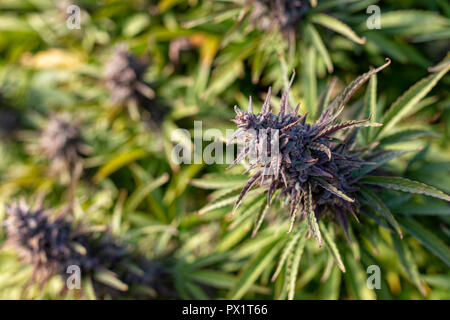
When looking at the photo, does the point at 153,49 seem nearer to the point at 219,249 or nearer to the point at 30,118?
the point at 30,118

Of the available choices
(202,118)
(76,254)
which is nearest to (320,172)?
(76,254)

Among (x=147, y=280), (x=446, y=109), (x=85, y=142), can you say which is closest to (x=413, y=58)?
(x=446, y=109)

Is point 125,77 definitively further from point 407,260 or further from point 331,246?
point 407,260

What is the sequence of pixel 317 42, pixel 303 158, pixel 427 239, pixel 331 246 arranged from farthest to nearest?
pixel 317 42 < pixel 427 239 < pixel 331 246 < pixel 303 158

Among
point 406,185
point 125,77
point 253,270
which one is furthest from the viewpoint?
point 125,77

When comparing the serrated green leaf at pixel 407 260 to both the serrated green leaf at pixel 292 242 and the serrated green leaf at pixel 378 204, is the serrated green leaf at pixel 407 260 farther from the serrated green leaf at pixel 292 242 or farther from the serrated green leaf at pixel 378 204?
the serrated green leaf at pixel 292 242

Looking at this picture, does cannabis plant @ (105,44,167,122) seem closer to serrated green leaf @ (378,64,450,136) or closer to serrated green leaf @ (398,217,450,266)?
serrated green leaf @ (378,64,450,136)
